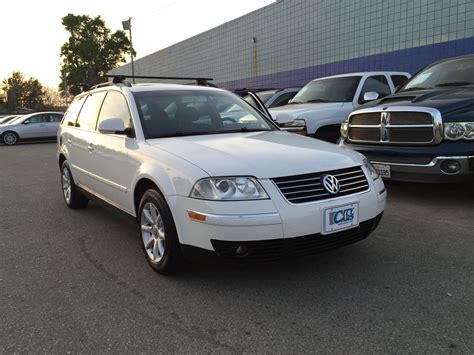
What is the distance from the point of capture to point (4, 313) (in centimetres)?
309

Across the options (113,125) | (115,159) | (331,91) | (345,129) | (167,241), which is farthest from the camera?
(331,91)

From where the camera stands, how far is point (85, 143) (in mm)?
5215

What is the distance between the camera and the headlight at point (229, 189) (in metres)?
3.11

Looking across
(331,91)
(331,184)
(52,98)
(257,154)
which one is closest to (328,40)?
(331,91)

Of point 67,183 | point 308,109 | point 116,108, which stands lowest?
point 67,183

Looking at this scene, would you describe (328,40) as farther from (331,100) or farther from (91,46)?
(91,46)

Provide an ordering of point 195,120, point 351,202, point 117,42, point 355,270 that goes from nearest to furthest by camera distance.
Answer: point 351,202
point 355,270
point 195,120
point 117,42

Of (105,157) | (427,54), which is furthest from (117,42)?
(105,157)

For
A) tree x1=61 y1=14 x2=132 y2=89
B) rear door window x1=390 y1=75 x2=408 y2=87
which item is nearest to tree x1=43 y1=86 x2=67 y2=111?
tree x1=61 y1=14 x2=132 y2=89

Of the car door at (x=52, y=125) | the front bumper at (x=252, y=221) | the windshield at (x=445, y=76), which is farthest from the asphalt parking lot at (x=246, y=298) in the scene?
the car door at (x=52, y=125)

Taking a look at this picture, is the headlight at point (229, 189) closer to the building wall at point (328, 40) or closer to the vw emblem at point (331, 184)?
the vw emblem at point (331, 184)

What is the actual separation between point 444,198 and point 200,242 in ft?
13.2

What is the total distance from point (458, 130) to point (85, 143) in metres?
4.22

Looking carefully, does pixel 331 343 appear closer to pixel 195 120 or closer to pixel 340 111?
pixel 195 120
